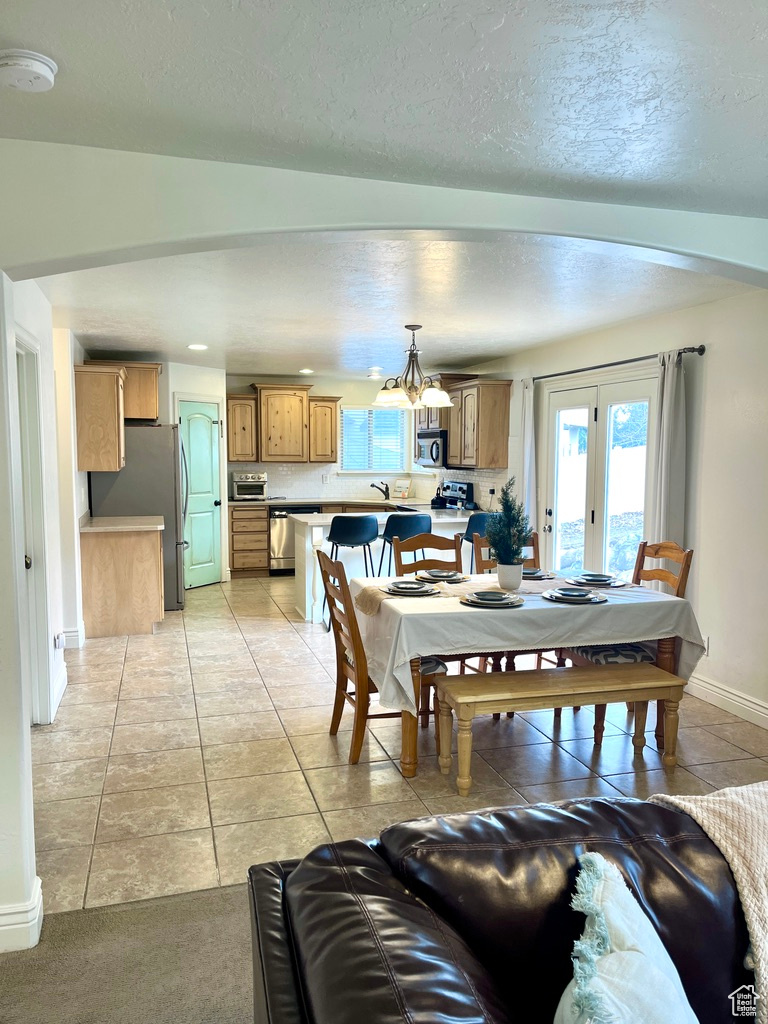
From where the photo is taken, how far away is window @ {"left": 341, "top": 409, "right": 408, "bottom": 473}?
31.9 ft

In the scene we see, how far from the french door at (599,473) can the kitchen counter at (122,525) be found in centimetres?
337

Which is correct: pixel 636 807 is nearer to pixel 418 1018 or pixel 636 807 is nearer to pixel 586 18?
pixel 418 1018

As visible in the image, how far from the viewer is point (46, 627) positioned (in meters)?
4.04

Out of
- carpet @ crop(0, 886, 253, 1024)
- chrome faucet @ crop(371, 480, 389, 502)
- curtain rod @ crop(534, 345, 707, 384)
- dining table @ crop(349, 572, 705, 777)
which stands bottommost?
carpet @ crop(0, 886, 253, 1024)

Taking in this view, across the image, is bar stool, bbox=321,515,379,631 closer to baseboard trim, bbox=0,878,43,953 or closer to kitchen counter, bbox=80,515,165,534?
kitchen counter, bbox=80,515,165,534

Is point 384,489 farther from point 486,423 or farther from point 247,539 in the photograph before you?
point 486,423

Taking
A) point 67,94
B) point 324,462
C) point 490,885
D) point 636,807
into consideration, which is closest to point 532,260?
point 67,94

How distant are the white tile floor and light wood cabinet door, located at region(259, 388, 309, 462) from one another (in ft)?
13.7

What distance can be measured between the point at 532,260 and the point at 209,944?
3184mm

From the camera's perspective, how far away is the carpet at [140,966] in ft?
6.58

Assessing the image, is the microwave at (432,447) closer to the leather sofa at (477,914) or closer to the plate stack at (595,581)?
the plate stack at (595,581)

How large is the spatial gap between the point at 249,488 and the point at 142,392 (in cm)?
220

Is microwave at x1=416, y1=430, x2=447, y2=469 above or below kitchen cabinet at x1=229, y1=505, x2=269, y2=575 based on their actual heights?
above

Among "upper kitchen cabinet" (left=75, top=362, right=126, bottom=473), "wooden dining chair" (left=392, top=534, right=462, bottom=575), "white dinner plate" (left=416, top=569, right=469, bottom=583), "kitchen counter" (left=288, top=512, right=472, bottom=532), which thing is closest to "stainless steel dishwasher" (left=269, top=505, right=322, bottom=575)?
"kitchen counter" (left=288, top=512, right=472, bottom=532)
